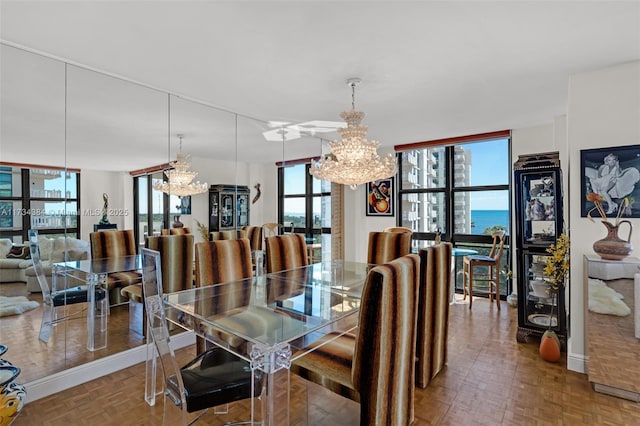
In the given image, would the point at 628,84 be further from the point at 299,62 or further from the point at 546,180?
the point at 299,62

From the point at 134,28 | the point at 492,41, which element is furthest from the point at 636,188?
the point at 134,28

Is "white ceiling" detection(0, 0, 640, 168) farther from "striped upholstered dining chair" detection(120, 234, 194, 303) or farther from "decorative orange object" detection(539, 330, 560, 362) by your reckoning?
"decorative orange object" detection(539, 330, 560, 362)

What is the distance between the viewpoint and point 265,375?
1.42 m

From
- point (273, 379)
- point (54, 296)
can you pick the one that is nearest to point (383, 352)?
point (273, 379)

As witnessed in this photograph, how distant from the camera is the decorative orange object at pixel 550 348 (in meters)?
2.71

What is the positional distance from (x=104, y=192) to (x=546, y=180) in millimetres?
4122

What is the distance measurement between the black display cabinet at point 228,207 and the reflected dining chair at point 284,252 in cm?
95

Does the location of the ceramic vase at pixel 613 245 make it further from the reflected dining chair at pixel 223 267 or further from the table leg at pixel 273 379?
the reflected dining chair at pixel 223 267

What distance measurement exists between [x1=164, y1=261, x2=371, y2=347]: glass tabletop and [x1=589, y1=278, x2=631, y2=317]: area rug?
1.74 meters

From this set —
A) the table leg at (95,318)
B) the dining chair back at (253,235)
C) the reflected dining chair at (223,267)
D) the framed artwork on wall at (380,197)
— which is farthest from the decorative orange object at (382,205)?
the table leg at (95,318)

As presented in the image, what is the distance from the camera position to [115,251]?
2852 millimetres

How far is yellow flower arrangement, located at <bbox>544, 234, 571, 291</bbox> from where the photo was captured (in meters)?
2.69

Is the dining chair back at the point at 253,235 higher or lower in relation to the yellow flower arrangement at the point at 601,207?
lower

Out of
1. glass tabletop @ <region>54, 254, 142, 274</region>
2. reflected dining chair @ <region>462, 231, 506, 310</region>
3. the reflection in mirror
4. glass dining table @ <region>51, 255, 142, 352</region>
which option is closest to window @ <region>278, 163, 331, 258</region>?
glass tabletop @ <region>54, 254, 142, 274</region>
